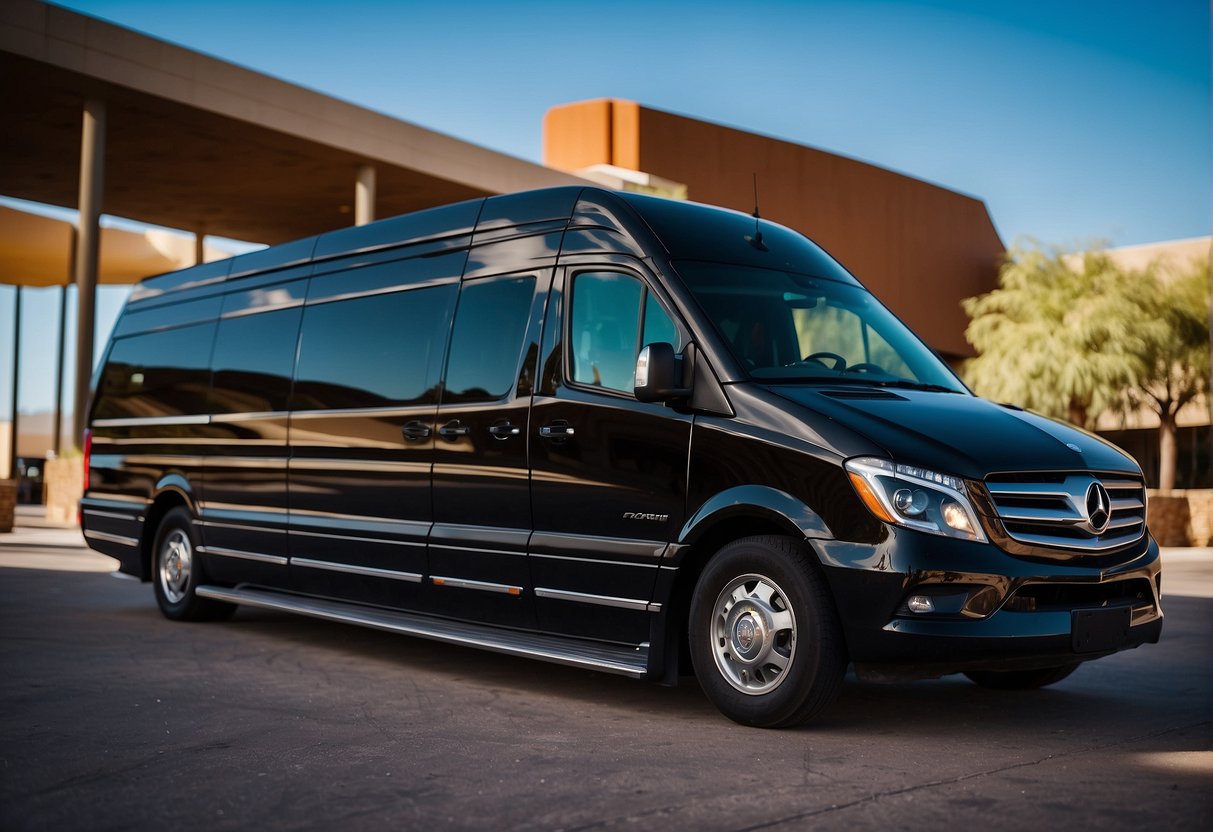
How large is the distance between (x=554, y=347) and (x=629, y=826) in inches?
132

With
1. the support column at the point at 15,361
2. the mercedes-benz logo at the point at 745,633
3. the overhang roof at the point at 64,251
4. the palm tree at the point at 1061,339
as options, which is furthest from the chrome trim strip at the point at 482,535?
the support column at the point at 15,361

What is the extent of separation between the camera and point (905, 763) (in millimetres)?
5426

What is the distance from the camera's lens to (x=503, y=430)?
7.45m

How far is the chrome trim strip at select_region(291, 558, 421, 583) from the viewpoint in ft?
26.5

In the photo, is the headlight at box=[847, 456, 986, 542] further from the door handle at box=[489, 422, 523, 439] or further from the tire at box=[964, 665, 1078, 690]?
the door handle at box=[489, 422, 523, 439]

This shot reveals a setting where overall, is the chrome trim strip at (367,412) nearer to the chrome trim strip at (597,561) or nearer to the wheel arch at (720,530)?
the chrome trim strip at (597,561)

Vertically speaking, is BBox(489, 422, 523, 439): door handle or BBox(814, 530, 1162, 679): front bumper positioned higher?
BBox(489, 422, 523, 439): door handle

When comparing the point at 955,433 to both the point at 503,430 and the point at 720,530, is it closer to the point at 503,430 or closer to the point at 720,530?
the point at 720,530

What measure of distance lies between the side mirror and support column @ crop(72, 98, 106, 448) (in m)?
22.1

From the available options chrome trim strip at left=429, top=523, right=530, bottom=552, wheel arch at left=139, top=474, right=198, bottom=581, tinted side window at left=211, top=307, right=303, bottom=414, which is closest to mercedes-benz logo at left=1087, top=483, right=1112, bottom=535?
chrome trim strip at left=429, top=523, right=530, bottom=552

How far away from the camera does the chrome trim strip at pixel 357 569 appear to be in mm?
8070

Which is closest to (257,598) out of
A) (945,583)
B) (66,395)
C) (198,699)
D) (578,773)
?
(198,699)

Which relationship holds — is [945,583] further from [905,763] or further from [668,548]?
[668,548]

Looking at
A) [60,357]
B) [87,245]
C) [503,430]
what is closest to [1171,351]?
[87,245]
